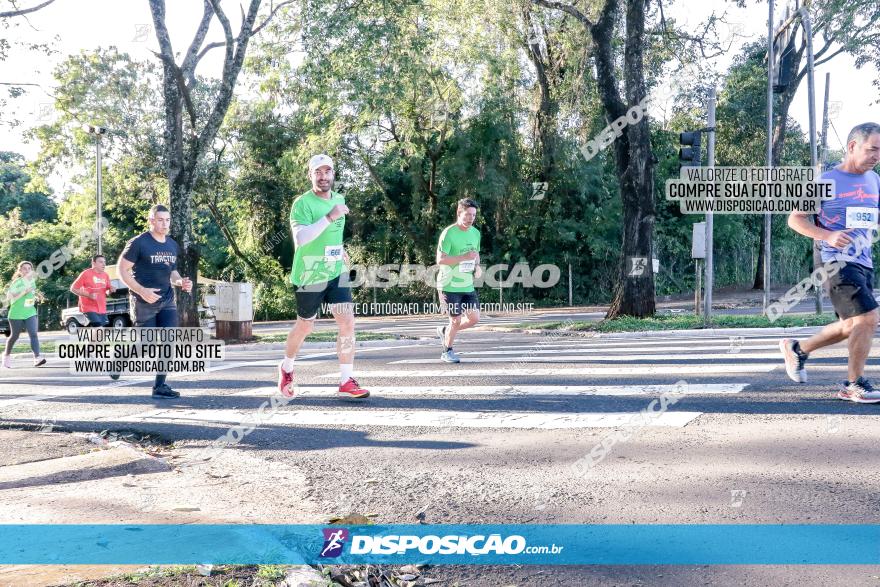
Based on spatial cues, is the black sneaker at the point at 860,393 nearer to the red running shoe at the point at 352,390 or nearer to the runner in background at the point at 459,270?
the red running shoe at the point at 352,390

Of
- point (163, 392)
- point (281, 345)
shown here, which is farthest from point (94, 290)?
point (163, 392)

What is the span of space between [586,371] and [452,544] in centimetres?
548

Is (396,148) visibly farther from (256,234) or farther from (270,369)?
(270,369)

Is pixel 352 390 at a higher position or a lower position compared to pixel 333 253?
lower

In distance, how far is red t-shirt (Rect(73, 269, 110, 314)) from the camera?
1307cm

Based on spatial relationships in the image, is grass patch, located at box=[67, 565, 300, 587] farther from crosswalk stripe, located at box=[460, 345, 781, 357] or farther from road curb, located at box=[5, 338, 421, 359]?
road curb, located at box=[5, 338, 421, 359]

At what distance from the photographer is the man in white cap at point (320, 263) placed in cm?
678

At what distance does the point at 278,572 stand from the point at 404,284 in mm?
31151

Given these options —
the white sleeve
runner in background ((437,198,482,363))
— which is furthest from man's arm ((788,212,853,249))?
runner in background ((437,198,482,363))

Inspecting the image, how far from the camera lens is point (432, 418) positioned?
20.1 ft

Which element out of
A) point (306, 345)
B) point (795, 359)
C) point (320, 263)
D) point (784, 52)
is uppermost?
point (784, 52)

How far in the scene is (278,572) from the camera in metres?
2.93

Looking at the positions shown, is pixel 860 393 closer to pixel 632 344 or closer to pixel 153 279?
pixel 632 344

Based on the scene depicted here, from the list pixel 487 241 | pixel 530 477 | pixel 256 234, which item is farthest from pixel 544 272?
pixel 530 477
